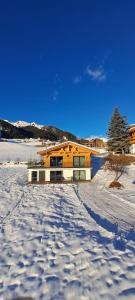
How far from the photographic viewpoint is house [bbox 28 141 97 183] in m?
38.2

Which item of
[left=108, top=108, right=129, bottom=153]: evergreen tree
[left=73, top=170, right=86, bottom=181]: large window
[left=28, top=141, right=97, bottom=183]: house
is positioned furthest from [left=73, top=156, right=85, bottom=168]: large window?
[left=108, top=108, right=129, bottom=153]: evergreen tree

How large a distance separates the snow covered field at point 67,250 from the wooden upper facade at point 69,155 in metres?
14.9

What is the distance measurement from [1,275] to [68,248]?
335cm

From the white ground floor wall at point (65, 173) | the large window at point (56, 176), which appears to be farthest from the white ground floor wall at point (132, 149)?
the large window at point (56, 176)

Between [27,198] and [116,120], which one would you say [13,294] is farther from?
[116,120]

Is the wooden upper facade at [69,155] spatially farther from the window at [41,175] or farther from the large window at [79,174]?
the window at [41,175]

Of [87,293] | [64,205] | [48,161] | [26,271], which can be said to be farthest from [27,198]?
[87,293]

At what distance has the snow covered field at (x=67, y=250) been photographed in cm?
913

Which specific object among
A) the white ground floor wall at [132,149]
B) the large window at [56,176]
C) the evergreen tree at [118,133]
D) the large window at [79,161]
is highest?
the evergreen tree at [118,133]

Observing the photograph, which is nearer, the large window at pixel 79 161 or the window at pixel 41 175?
the window at pixel 41 175

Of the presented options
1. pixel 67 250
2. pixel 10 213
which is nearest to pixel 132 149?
pixel 10 213

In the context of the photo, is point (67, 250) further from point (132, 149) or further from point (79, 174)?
point (132, 149)

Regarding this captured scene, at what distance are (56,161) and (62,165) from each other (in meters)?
1.12

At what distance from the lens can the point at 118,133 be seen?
5425cm
